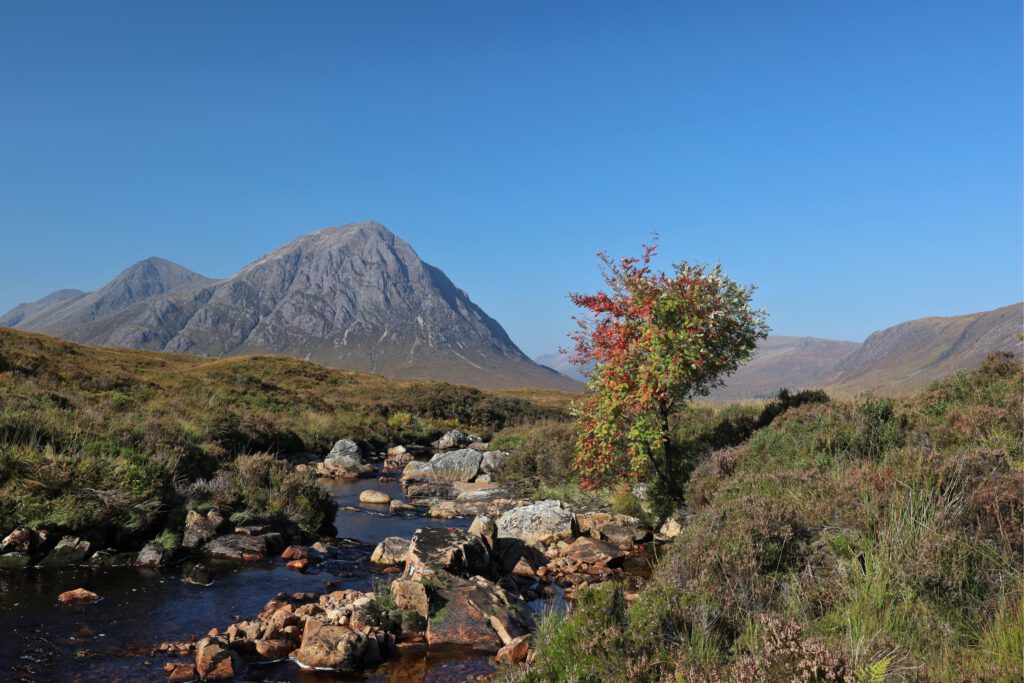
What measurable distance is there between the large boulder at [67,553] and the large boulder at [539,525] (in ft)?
26.8

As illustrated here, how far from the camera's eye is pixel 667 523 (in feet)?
49.0

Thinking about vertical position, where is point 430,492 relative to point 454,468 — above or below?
below

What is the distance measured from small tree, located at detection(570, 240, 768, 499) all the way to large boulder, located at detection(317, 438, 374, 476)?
13.3 meters

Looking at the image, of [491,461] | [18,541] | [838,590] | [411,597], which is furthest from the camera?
[491,461]

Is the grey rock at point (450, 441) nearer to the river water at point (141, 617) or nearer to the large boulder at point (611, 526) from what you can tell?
the large boulder at point (611, 526)

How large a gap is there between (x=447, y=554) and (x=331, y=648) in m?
3.21

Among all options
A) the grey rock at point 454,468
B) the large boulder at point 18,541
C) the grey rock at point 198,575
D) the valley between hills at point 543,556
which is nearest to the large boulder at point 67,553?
the valley between hills at point 543,556

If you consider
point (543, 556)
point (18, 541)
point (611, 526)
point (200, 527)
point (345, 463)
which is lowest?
point (543, 556)

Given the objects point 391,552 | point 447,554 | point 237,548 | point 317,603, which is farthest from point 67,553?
point 447,554

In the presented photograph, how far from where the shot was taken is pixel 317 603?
9.88 metres

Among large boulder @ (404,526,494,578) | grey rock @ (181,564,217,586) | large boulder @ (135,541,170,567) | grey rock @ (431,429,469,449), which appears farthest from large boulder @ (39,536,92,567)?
grey rock @ (431,429,469,449)

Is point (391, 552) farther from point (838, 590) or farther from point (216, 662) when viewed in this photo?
point (838, 590)

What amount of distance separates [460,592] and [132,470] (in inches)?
326

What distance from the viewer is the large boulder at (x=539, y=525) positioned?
14.5 metres
